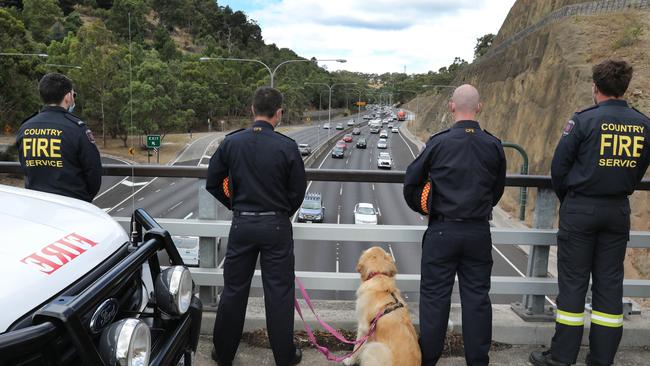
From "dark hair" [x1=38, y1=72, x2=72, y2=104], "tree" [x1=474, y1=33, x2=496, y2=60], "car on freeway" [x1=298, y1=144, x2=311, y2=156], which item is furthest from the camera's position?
"tree" [x1=474, y1=33, x2=496, y2=60]

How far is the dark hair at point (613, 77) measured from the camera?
3.26m

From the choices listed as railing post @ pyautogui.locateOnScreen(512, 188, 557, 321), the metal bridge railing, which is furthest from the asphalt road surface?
railing post @ pyautogui.locateOnScreen(512, 188, 557, 321)

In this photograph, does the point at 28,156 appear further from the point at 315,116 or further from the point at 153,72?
the point at 315,116

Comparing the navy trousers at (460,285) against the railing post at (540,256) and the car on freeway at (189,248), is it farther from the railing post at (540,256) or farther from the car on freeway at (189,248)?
the car on freeway at (189,248)

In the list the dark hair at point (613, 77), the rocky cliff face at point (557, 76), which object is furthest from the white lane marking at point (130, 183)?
the rocky cliff face at point (557, 76)

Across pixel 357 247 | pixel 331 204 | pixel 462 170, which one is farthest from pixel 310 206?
pixel 331 204

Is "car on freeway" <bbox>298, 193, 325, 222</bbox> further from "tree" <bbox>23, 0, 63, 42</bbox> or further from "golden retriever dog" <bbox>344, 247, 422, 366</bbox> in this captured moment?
"tree" <bbox>23, 0, 63, 42</bbox>

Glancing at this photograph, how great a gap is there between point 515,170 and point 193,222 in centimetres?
3651

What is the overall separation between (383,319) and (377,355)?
0.83ft

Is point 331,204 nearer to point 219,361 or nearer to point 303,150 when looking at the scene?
point 303,150

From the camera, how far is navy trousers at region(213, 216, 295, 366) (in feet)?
10.6

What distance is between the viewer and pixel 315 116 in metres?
114

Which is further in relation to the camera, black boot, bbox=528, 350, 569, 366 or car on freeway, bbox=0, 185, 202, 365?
black boot, bbox=528, 350, 569, 366

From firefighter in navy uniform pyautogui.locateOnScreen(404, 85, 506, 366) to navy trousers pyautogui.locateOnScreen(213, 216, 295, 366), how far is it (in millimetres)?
919
